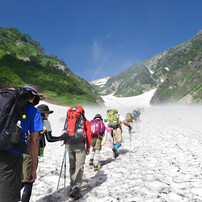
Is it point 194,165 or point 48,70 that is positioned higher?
point 48,70

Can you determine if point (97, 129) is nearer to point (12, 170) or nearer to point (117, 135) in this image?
point (117, 135)

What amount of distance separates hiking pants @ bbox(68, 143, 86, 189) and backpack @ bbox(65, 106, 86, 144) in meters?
0.23

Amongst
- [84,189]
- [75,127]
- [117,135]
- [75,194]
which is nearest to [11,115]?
[75,127]

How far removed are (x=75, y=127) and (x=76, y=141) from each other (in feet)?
1.26

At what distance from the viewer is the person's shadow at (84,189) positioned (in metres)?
4.29

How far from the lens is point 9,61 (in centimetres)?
4538

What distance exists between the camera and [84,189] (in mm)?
4781

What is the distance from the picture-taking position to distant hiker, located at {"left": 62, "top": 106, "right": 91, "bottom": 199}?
4.28 meters

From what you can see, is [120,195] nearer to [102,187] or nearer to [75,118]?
[102,187]

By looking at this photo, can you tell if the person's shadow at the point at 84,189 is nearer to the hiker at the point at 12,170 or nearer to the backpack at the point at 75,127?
the backpack at the point at 75,127

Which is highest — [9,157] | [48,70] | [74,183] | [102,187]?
[48,70]

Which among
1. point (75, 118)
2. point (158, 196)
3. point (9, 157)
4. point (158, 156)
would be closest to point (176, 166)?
point (158, 156)

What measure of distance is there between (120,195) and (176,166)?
2.95m

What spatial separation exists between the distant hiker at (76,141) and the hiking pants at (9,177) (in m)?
2.04
